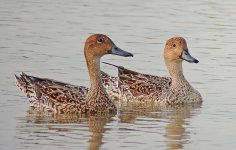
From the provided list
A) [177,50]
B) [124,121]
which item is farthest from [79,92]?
[177,50]

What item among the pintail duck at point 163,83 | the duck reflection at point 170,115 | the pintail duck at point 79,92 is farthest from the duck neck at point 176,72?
the pintail duck at point 79,92

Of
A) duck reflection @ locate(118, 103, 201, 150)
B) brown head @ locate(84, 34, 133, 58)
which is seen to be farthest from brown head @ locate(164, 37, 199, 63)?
brown head @ locate(84, 34, 133, 58)

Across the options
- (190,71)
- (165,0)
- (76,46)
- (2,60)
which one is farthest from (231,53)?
(165,0)

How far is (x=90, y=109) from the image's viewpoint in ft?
59.2

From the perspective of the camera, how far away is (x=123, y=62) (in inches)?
871

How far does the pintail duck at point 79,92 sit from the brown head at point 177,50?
2.02m

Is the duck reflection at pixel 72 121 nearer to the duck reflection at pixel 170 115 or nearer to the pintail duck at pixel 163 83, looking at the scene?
the duck reflection at pixel 170 115

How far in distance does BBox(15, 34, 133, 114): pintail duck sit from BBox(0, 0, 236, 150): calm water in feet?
0.95

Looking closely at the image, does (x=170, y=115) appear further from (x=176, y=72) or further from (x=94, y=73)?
(x=176, y=72)

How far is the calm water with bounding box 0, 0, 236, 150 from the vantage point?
1598cm

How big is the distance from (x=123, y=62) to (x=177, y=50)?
229 cm

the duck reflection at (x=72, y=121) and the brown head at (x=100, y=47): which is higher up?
the brown head at (x=100, y=47)

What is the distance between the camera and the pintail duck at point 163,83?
65.5 feet

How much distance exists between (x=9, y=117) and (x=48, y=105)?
3.61 feet
